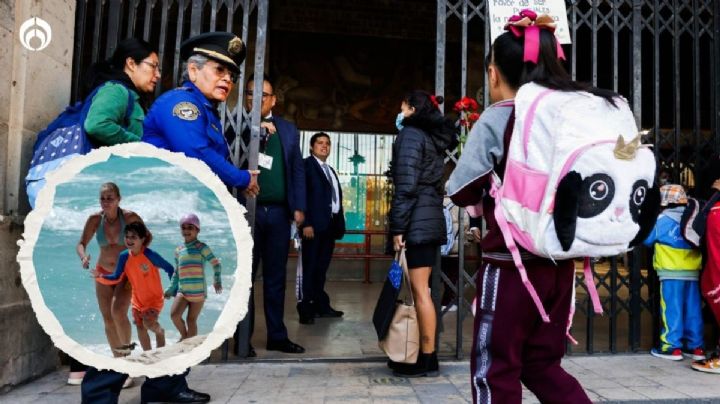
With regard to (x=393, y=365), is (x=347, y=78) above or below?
above

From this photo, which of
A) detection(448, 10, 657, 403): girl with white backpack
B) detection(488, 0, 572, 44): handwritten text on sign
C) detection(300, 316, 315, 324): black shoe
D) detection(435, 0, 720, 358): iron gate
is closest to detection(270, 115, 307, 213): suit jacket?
detection(435, 0, 720, 358): iron gate

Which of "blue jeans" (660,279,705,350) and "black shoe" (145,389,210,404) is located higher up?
"blue jeans" (660,279,705,350)

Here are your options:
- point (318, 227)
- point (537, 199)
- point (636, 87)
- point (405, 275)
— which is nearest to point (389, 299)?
point (405, 275)

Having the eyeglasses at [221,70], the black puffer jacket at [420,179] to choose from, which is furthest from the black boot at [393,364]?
the eyeglasses at [221,70]

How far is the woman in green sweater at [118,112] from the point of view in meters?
2.39

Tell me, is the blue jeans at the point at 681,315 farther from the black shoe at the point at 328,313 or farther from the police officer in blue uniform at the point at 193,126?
the police officer in blue uniform at the point at 193,126

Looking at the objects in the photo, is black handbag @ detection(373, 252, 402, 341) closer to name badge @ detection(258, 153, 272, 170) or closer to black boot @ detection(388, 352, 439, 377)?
black boot @ detection(388, 352, 439, 377)

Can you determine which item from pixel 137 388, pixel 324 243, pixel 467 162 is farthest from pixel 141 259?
pixel 324 243

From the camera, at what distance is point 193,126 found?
270 cm

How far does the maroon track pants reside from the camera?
74.9 inches

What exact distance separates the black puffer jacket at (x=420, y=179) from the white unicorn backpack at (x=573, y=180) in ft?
5.19

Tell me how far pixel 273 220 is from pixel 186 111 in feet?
5.36

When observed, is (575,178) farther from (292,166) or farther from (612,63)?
(612,63)

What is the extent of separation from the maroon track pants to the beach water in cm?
117
